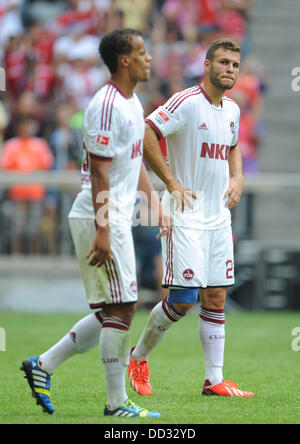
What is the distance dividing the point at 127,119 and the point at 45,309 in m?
8.41

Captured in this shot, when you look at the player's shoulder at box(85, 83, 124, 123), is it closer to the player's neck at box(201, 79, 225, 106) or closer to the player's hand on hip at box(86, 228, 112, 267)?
the player's hand on hip at box(86, 228, 112, 267)

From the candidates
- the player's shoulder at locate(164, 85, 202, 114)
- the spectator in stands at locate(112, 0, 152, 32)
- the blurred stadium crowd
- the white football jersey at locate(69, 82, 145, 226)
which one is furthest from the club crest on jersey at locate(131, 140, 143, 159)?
the spectator in stands at locate(112, 0, 152, 32)

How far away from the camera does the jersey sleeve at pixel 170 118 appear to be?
262 inches

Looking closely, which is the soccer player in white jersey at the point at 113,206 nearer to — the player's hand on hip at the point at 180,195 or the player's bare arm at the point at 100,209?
the player's bare arm at the point at 100,209

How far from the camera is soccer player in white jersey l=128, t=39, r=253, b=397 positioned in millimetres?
6660

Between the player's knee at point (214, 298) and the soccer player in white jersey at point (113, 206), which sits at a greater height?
the soccer player in white jersey at point (113, 206)

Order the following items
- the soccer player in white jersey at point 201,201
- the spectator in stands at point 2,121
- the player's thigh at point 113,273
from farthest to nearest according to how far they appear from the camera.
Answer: the spectator in stands at point 2,121 < the soccer player in white jersey at point 201,201 < the player's thigh at point 113,273

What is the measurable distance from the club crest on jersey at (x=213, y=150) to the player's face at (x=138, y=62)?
4.42 feet

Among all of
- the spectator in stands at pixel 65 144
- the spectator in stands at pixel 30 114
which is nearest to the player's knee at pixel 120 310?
the spectator in stands at pixel 65 144

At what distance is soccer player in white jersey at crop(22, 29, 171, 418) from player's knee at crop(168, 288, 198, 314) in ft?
3.94

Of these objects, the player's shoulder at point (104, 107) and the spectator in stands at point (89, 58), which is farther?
the spectator in stands at point (89, 58)

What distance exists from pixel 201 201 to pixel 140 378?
138cm

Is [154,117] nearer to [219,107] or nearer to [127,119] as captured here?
[219,107]
